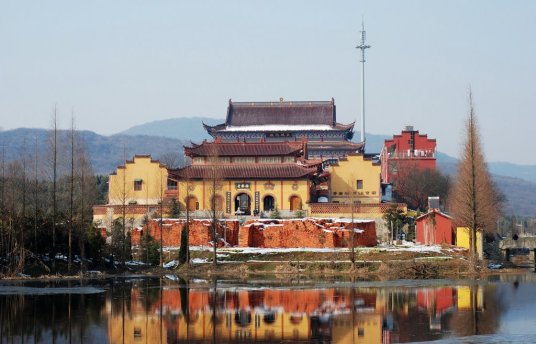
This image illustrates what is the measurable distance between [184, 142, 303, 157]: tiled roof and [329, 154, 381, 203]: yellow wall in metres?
3.38

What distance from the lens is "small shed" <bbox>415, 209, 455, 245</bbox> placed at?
62.6 m

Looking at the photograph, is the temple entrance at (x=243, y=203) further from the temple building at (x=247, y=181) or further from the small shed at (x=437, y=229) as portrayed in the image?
the small shed at (x=437, y=229)

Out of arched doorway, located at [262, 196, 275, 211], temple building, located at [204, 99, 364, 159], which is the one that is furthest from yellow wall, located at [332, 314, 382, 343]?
temple building, located at [204, 99, 364, 159]

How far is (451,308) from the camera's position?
3381 centimetres

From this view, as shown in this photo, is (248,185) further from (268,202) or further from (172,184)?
(172,184)

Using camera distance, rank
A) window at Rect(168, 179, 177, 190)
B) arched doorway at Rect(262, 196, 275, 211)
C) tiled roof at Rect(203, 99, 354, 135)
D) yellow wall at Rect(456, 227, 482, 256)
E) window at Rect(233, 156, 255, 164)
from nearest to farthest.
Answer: yellow wall at Rect(456, 227, 482, 256) < arched doorway at Rect(262, 196, 275, 211) < window at Rect(233, 156, 255, 164) < window at Rect(168, 179, 177, 190) < tiled roof at Rect(203, 99, 354, 135)

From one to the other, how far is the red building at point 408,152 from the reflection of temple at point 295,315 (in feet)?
→ 178

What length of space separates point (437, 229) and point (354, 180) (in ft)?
38.2

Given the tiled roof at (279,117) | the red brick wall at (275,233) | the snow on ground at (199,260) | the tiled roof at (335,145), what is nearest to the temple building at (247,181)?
the red brick wall at (275,233)

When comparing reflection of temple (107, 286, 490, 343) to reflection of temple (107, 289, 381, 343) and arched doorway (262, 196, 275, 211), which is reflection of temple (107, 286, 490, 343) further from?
arched doorway (262, 196, 275, 211)

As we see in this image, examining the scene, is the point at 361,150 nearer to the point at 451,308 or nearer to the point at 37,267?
the point at 37,267

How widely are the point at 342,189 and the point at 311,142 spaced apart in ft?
64.9

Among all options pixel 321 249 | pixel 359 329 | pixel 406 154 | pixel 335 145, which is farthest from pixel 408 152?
pixel 359 329

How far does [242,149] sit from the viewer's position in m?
73.1
